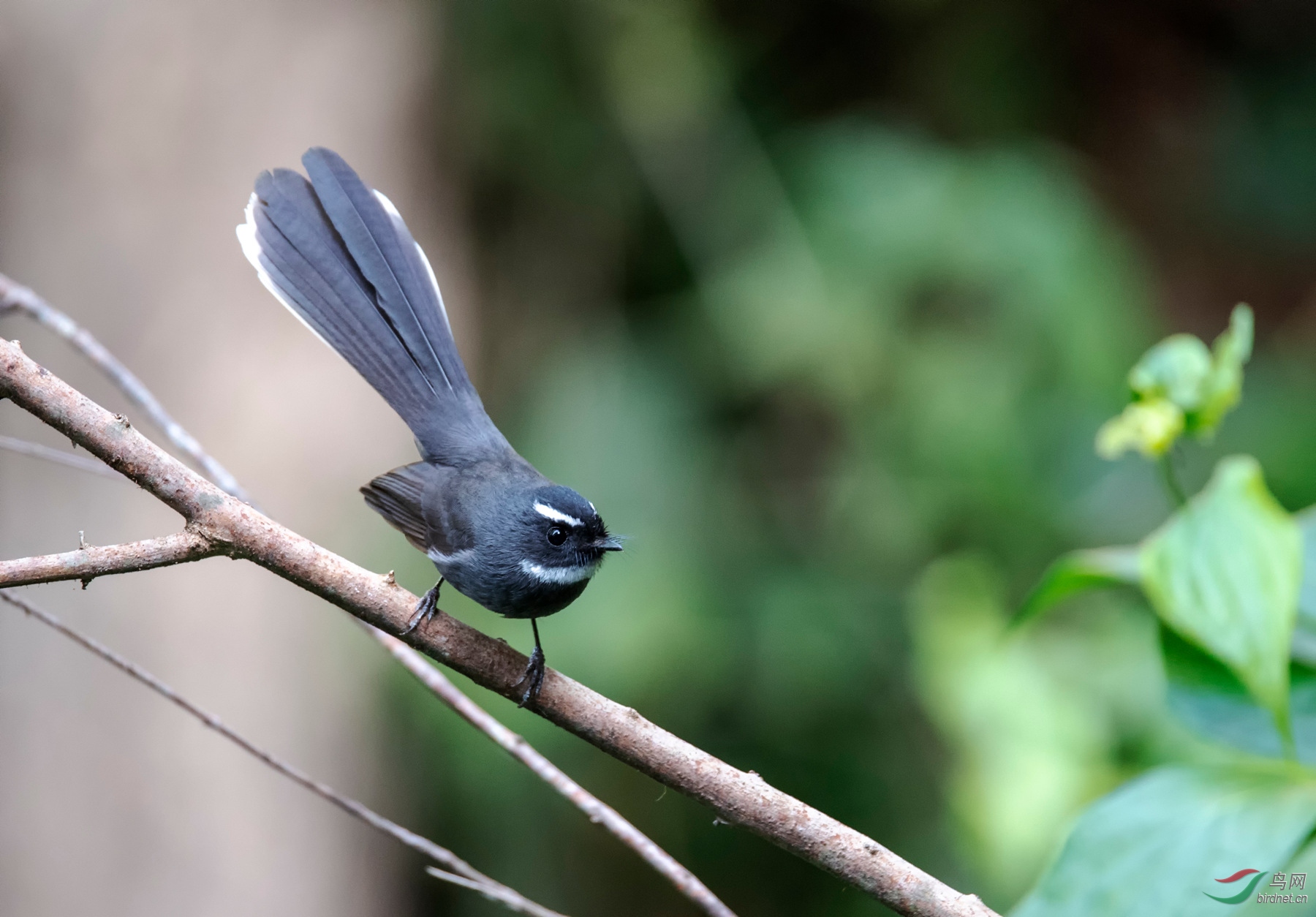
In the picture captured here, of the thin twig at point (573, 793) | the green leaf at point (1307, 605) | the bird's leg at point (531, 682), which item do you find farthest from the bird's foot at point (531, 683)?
the green leaf at point (1307, 605)

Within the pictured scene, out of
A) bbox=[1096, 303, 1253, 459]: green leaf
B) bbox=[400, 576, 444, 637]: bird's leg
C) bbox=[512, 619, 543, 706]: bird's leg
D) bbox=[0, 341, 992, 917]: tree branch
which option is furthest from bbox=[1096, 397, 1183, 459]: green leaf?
bbox=[400, 576, 444, 637]: bird's leg

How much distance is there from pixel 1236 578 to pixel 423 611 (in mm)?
1567

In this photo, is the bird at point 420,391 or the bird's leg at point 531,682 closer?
the bird's leg at point 531,682

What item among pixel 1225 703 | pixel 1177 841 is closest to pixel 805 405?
pixel 1225 703

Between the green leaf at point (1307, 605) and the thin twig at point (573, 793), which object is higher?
the green leaf at point (1307, 605)

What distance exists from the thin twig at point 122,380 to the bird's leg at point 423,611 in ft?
1.73

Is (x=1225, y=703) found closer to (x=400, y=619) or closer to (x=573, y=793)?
(x=573, y=793)

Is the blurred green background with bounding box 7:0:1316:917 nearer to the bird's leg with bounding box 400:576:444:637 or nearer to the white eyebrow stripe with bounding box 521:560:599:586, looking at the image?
the white eyebrow stripe with bounding box 521:560:599:586

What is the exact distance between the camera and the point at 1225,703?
2.24m

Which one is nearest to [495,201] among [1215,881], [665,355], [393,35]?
[393,35]

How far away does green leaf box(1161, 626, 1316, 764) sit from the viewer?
2186 mm

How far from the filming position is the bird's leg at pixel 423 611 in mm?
1822

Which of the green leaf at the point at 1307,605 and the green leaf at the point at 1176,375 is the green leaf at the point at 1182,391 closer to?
the green leaf at the point at 1176,375

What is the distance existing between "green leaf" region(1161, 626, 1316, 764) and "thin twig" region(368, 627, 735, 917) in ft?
3.72
